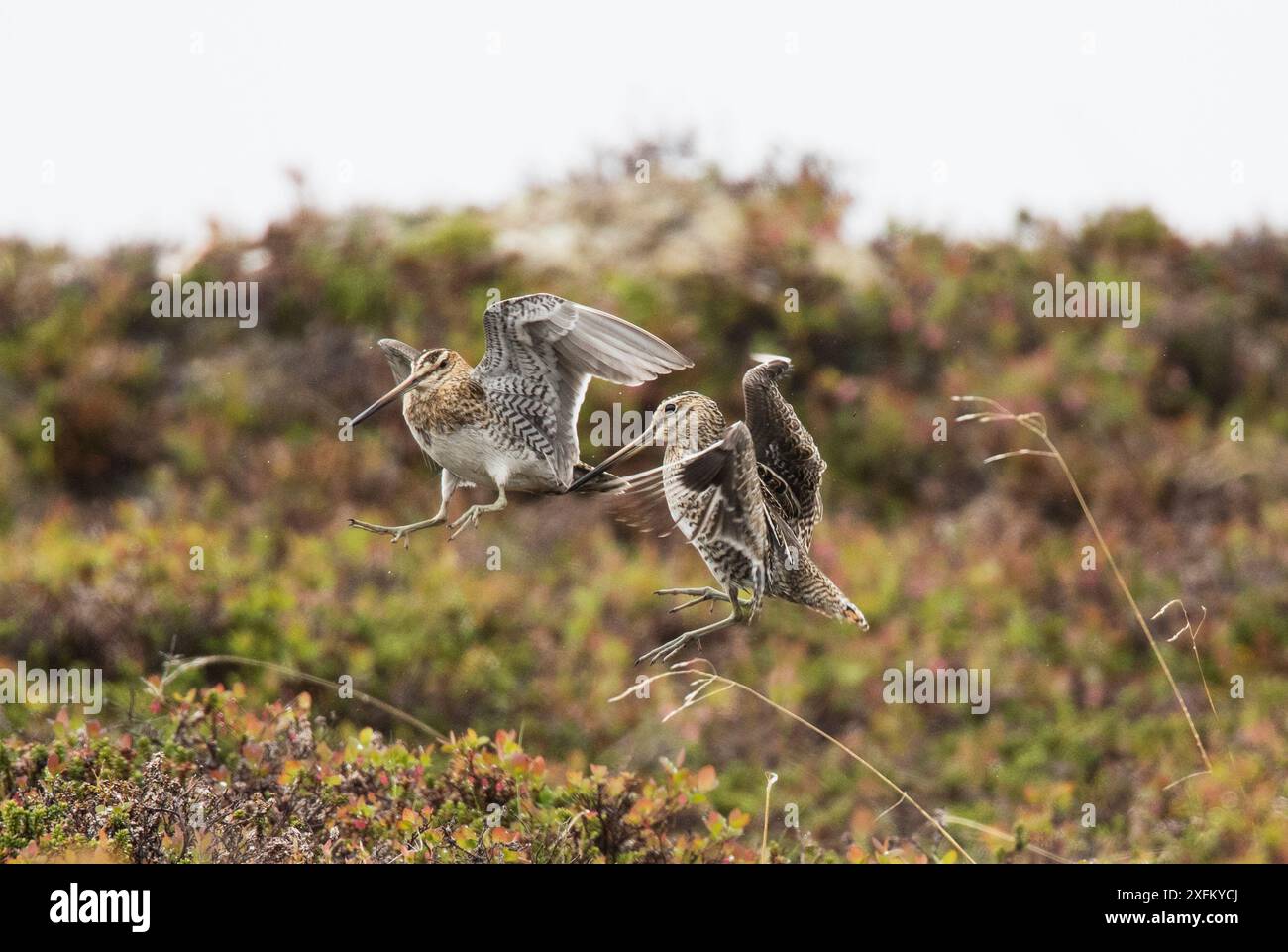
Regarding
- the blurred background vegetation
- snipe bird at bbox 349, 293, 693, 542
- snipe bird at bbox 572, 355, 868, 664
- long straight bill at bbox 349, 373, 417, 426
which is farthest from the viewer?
the blurred background vegetation

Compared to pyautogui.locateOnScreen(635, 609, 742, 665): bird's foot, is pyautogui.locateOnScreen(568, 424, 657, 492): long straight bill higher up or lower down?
higher up

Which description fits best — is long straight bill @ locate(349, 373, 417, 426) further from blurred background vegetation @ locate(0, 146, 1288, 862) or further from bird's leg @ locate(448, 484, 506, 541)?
blurred background vegetation @ locate(0, 146, 1288, 862)

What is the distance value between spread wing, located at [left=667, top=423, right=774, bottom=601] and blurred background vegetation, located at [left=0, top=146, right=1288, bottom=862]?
4403mm

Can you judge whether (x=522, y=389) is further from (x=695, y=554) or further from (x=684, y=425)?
(x=695, y=554)

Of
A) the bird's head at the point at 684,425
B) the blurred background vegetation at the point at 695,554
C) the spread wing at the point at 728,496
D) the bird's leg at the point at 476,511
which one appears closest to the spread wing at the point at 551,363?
the bird's head at the point at 684,425

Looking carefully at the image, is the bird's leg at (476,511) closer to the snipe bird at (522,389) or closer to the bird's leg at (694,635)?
the snipe bird at (522,389)

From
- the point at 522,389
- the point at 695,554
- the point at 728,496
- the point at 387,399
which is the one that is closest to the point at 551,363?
the point at 522,389

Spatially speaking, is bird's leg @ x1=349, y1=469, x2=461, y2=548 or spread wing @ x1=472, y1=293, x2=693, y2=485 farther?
spread wing @ x1=472, y1=293, x2=693, y2=485

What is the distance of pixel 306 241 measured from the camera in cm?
1416

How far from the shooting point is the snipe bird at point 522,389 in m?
3.23

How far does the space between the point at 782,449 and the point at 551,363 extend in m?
0.61

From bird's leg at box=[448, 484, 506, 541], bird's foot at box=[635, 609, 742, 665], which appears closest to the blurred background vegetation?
bird's foot at box=[635, 609, 742, 665]

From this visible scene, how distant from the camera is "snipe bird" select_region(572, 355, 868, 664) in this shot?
9.62 ft

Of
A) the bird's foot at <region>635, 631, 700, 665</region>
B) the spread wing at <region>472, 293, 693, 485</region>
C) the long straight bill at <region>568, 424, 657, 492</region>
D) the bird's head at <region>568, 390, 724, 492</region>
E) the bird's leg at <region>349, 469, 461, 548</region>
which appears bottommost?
the bird's foot at <region>635, 631, 700, 665</region>
